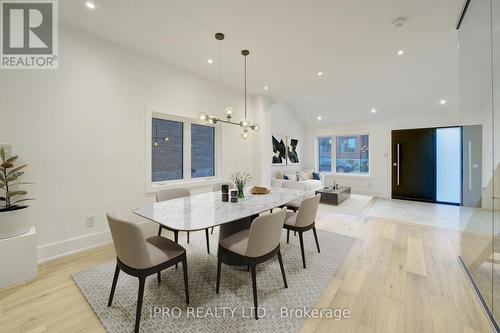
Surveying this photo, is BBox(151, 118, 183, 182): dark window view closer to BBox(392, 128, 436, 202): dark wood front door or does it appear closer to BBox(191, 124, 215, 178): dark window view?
BBox(191, 124, 215, 178): dark window view

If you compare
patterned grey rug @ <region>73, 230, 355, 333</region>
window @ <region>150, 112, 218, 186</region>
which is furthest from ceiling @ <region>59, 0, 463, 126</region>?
patterned grey rug @ <region>73, 230, 355, 333</region>

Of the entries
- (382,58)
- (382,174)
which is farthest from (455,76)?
(382,174)

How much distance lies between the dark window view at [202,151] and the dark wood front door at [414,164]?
543 centimetres

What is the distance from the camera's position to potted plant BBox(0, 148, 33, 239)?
1.96 m

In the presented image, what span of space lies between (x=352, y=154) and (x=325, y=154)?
0.93 metres

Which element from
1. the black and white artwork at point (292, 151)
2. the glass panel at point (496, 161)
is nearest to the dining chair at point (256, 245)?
the glass panel at point (496, 161)

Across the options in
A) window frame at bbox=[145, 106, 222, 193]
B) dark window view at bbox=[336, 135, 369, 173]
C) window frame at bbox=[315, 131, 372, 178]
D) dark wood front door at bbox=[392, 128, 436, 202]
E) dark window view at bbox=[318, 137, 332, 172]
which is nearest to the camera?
window frame at bbox=[145, 106, 222, 193]

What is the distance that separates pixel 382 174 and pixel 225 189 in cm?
591

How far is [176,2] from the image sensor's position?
6.99 ft

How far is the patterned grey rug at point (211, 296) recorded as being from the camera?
1.52m

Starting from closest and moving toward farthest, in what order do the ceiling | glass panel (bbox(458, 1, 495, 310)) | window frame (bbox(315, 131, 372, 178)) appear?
1. glass panel (bbox(458, 1, 495, 310))
2. the ceiling
3. window frame (bbox(315, 131, 372, 178))

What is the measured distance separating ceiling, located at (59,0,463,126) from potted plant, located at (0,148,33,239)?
1792 mm

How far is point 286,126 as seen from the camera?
267 inches

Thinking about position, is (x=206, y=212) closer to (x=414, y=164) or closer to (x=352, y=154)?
(x=414, y=164)
